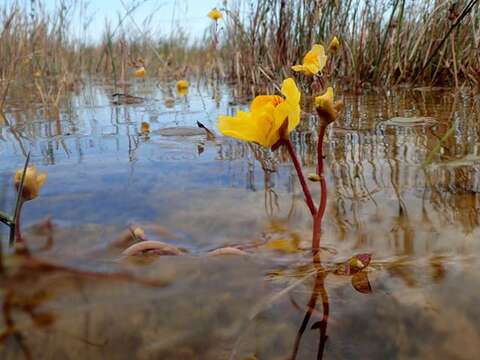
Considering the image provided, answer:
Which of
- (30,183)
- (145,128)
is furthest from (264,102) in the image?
(145,128)

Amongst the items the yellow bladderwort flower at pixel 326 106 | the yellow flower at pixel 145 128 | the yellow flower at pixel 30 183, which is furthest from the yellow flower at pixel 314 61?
the yellow flower at pixel 30 183

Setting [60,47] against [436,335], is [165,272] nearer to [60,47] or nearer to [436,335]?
[436,335]

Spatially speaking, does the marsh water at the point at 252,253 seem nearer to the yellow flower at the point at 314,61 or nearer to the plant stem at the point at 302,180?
the plant stem at the point at 302,180

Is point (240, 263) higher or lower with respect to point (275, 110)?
lower

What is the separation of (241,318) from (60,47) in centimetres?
424

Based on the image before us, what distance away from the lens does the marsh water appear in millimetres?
411

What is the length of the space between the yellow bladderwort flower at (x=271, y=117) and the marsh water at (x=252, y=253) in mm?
153

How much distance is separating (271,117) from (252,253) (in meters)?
0.18

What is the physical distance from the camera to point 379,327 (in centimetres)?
42

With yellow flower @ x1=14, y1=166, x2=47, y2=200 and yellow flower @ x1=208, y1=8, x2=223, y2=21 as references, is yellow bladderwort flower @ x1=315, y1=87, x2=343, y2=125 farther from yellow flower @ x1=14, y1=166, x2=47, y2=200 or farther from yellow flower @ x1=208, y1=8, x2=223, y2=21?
yellow flower @ x1=208, y1=8, x2=223, y2=21

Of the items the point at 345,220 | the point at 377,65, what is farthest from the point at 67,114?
the point at 345,220

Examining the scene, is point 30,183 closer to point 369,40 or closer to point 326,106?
point 326,106

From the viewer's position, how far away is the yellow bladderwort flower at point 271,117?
1.90ft

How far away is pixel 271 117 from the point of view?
1.92 ft
